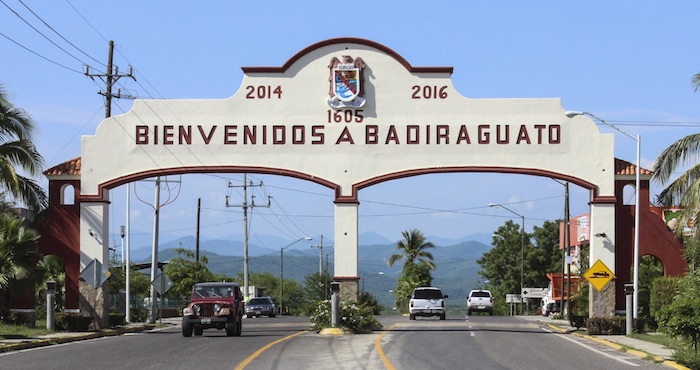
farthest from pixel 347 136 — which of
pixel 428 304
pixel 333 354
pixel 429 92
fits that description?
pixel 428 304

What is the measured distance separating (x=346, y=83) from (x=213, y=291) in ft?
31.1

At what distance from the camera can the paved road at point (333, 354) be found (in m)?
22.3

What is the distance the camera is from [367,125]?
134ft

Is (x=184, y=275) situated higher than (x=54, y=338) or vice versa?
(x=54, y=338)

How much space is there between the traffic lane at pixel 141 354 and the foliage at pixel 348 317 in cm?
526

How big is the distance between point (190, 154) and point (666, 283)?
18.8 metres

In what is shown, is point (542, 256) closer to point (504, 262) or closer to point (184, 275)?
point (504, 262)

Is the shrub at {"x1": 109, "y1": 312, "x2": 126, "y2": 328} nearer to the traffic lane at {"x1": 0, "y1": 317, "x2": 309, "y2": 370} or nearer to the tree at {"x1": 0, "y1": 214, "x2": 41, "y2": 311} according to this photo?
the tree at {"x1": 0, "y1": 214, "x2": 41, "y2": 311}

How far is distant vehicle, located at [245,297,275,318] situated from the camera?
72.3 meters

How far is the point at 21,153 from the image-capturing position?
3966 cm

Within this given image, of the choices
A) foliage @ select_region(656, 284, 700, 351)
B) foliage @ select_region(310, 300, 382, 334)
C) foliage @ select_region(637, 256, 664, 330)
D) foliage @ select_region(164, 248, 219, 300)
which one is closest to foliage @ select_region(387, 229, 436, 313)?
foliage @ select_region(164, 248, 219, 300)

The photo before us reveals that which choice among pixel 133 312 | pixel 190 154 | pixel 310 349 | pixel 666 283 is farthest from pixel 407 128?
pixel 133 312

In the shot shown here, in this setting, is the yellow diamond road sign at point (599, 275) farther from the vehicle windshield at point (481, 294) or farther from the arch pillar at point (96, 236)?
the vehicle windshield at point (481, 294)

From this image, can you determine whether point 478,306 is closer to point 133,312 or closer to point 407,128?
point 133,312
